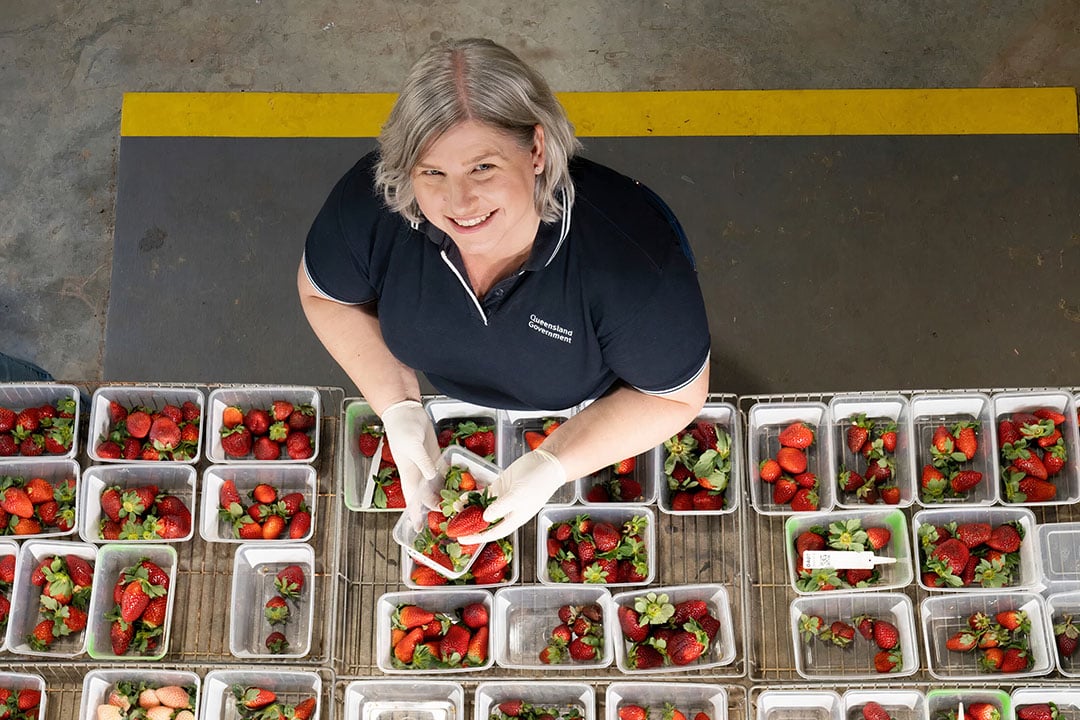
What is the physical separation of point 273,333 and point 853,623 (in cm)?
263

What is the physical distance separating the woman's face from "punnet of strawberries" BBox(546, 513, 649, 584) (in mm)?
1399

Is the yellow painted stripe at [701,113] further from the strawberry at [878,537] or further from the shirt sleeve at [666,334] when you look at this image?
the shirt sleeve at [666,334]

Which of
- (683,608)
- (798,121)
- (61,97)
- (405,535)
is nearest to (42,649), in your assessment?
(405,535)

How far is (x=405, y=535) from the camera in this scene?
2.84 m

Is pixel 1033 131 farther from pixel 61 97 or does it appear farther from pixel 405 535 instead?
pixel 61 97

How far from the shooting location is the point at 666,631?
9.37 feet

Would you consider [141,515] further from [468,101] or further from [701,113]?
[701,113]

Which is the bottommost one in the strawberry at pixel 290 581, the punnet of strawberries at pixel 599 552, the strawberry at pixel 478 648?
the strawberry at pixel 478 648

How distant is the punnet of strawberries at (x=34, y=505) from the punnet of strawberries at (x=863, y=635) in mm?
2410

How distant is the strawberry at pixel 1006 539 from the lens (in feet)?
9.34

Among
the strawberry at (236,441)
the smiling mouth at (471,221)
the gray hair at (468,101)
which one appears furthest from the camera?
the strawberry at (236,441)

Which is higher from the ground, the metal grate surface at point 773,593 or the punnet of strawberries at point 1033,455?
the punnet of strawberries at point 1033,455

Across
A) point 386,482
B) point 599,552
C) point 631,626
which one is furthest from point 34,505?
point 631,626

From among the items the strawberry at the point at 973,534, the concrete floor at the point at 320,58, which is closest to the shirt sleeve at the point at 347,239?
the strawberry at the point at 973,534
